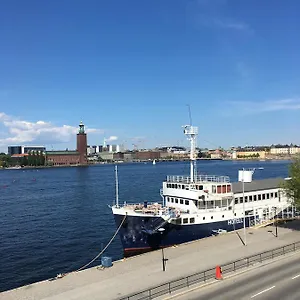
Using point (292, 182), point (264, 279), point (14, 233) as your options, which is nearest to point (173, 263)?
point (264, 279)

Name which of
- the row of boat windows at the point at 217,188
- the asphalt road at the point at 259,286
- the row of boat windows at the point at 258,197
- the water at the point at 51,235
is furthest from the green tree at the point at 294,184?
the water at the point at 51,235

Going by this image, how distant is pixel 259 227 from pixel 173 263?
18.5 m

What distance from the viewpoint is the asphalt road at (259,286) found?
22559 mm

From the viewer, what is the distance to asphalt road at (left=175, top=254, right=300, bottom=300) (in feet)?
74.0

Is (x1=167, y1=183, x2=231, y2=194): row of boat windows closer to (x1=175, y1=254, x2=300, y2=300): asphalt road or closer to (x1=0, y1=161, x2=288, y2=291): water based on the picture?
(x1=0, y1=161, x2=288, y2=291): water

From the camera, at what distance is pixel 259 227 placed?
149 ft

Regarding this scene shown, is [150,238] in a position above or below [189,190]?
below

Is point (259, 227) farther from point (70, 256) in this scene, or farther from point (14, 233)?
point (14, 233)

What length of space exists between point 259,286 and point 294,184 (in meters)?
23.1

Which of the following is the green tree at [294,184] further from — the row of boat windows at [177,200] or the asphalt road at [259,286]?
the asphalt road at [259,286]

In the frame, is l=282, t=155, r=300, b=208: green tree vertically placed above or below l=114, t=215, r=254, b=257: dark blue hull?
above

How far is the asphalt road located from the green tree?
55.7ft

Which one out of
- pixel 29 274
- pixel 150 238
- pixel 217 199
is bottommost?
pixel 29 274

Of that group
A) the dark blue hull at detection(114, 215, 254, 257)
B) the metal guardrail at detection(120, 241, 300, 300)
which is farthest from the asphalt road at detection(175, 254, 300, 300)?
the dark blue hull at detection(114, 215, 254, 257)
